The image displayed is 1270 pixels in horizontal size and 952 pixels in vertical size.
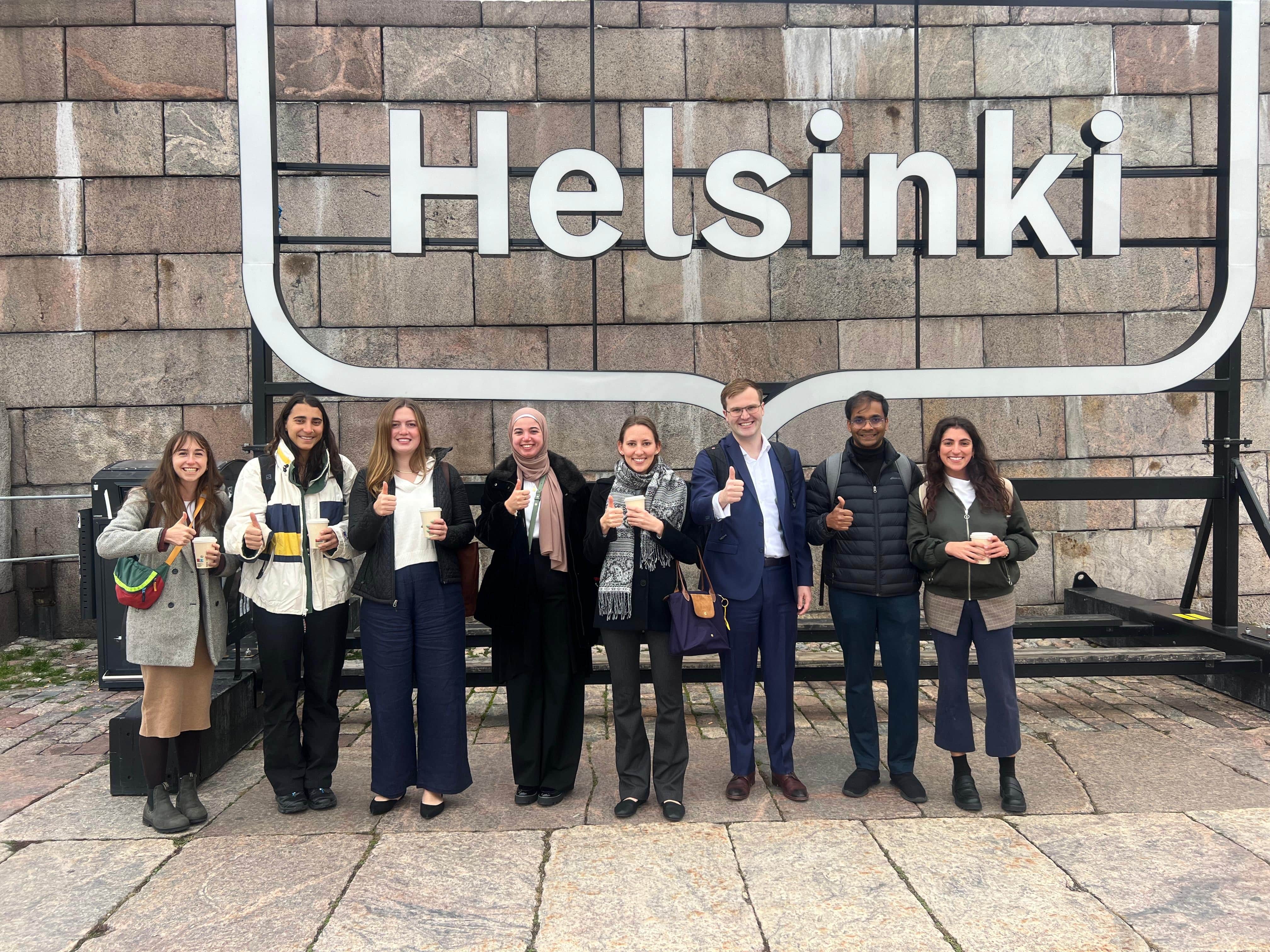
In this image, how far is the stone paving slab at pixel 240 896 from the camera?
2869mm

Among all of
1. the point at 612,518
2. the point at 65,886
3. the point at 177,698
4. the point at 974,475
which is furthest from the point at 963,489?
the point at 65,886

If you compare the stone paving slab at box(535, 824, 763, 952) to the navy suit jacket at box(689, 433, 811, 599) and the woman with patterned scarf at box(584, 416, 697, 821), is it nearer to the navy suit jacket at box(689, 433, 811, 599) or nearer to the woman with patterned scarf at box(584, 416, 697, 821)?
the woman with patterned scarf at box(584, 416, 697, 821)

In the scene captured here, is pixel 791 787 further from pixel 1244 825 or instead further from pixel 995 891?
pixel 1244 825

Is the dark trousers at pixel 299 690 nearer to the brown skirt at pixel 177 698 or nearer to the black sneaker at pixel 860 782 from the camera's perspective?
the brown skirt at pixel 177 698

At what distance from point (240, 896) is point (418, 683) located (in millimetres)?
1072

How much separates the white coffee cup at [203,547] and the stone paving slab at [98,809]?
1173 mm

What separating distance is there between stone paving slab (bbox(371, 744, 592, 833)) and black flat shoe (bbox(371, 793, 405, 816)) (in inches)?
1.1

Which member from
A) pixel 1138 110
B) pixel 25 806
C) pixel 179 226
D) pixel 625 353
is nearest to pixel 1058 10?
pixel 1138 110

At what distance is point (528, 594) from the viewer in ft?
12.8

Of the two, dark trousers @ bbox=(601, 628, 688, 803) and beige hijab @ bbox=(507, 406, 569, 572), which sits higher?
beige hijab @ bbox=(507, 406, 569, 572)

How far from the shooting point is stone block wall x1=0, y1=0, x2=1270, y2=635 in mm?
7074

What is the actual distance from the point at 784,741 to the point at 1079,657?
2.49m

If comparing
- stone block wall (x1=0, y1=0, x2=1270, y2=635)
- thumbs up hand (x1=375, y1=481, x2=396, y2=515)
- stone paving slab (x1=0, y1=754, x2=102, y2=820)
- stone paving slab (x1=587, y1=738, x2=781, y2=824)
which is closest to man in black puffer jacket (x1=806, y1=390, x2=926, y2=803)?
stone paving slab (x1=587, y1=738, x2=781, y2=824)

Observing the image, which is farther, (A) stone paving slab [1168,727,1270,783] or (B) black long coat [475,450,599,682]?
(A) stone paving slab [1168,727,1270,783]
